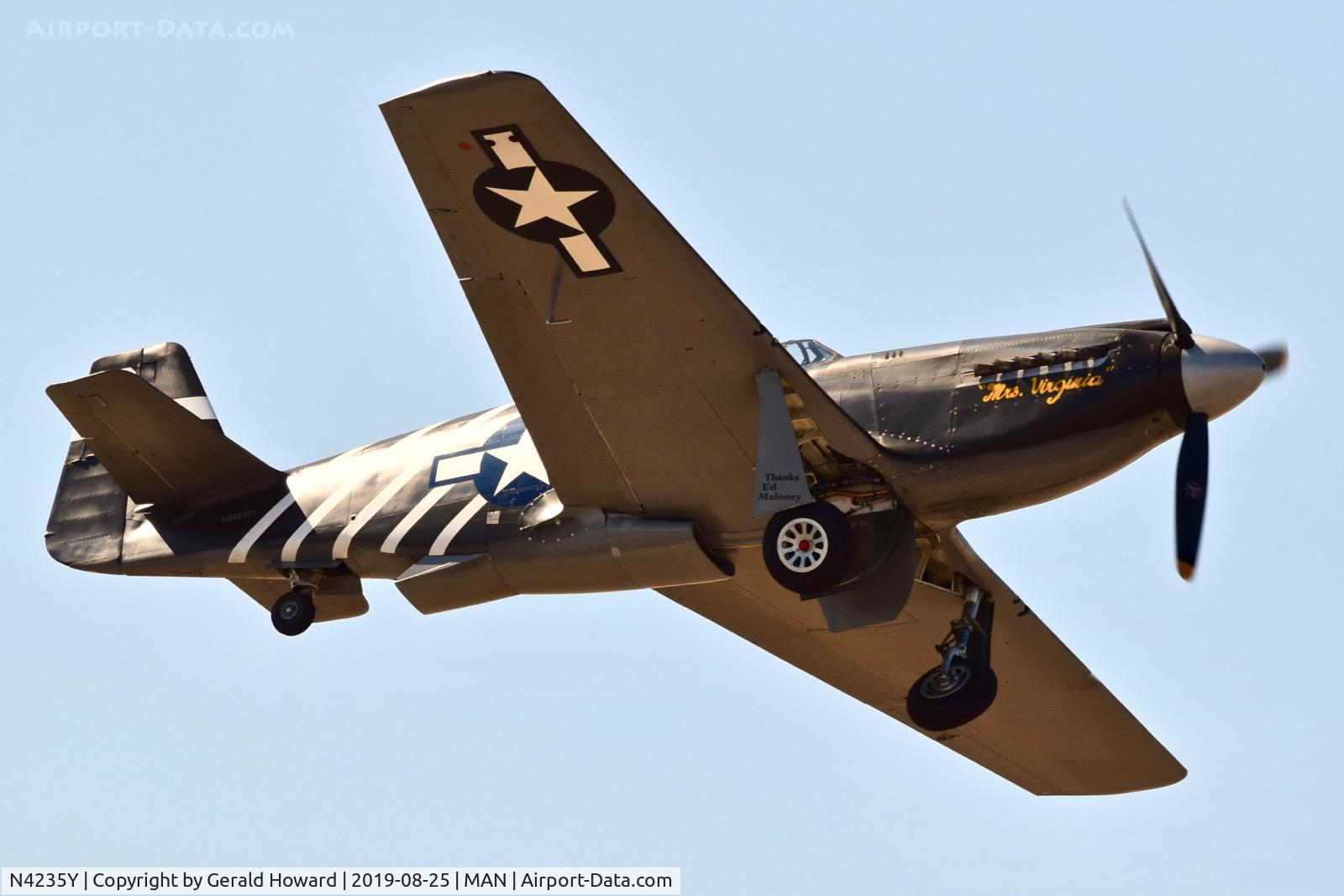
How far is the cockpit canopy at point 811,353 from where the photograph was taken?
14.6 m

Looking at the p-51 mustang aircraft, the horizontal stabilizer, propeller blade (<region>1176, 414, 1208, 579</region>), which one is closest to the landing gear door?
the p-51 mustang aircraft

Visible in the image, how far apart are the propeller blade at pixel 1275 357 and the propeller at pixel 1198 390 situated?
2.96 ft

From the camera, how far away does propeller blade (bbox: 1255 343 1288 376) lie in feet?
46.6

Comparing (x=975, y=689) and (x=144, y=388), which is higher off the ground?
(x=144, y=388)

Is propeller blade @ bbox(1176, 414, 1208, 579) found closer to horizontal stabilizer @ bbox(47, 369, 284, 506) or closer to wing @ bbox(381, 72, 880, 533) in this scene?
wing @ bbox(381, 72, 880, 533)

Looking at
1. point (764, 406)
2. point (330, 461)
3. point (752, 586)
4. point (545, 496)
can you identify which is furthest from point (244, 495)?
point (764, 406)

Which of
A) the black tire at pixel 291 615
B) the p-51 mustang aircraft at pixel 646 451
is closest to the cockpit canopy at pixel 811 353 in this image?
the p-51 mustang aircraft at pixel 646 451

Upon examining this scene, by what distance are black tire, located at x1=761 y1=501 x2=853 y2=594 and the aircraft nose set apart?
2536 millimetres

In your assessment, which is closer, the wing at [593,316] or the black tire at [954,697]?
the wing at [593,316]

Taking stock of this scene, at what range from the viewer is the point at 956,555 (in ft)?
51.4

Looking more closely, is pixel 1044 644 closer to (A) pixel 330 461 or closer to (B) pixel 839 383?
(B) pixel 839 383

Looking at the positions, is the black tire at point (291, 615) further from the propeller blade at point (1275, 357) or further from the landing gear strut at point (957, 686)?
the propeller blade at point (1275, 357)

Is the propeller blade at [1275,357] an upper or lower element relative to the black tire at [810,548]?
upper

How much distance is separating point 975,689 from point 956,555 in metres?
1.35
